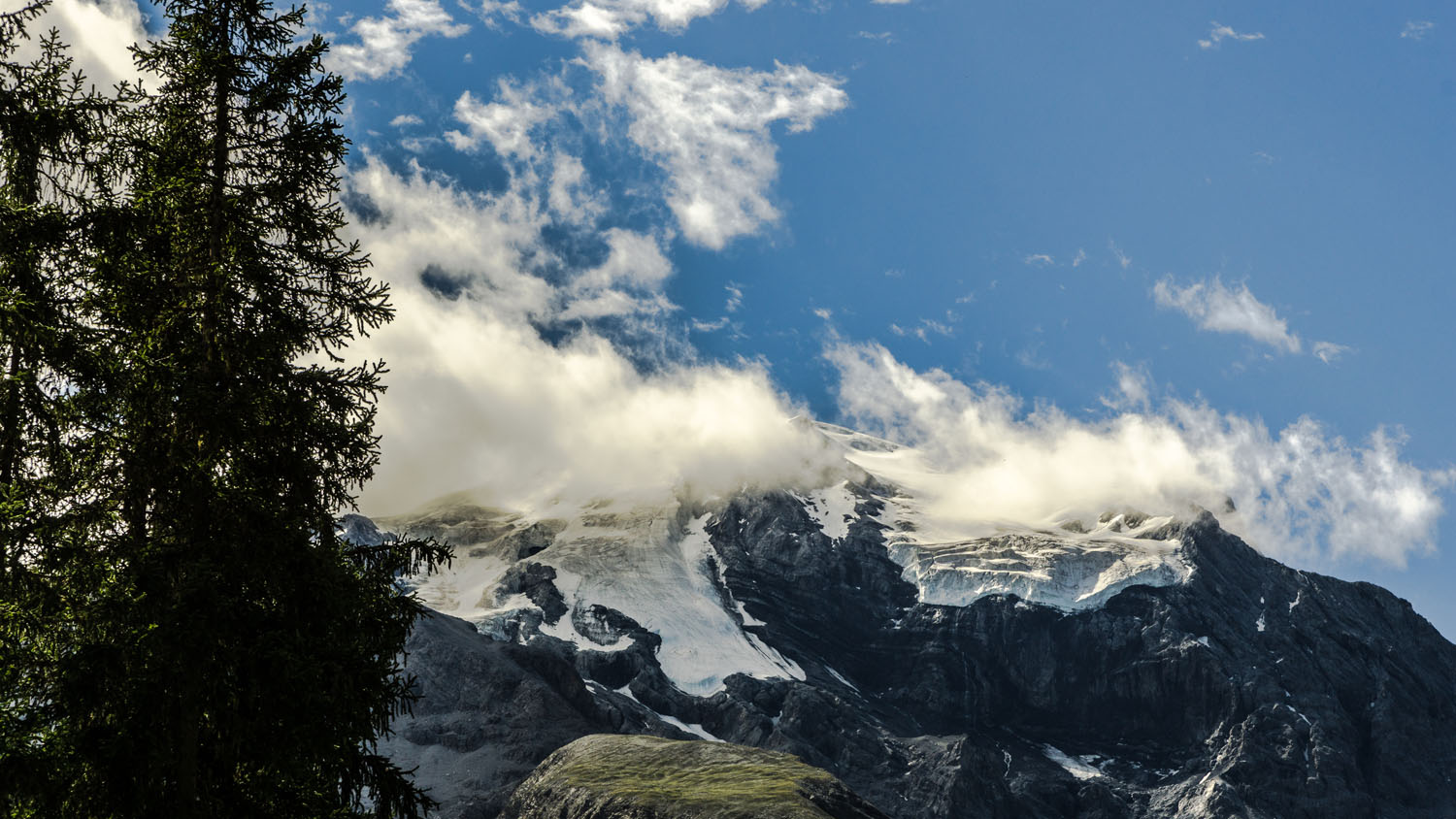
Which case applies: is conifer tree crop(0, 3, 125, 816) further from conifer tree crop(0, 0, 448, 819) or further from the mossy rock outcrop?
the mossy rock outcrop

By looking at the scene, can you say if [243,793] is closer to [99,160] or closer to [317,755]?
[317,755]

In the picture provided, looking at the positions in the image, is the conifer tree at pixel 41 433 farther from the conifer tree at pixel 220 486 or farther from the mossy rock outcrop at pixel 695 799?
the mossy rock outcrop at pixel 695 799

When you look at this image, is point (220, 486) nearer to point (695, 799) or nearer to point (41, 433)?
point (41, 433)

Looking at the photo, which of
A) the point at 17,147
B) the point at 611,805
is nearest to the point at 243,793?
the point at 17,147

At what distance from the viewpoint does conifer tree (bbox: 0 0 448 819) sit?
16.3 metres

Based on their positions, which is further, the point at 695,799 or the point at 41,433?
the point at 695,799

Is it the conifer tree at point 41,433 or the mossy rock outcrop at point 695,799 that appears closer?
the conifer tree at point 41,433

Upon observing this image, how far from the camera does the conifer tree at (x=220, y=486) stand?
53.5 ft

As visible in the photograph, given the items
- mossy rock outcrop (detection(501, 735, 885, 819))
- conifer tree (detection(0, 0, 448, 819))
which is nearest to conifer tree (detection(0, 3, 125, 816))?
conifer tree (detection(0, 0, 448, 819))

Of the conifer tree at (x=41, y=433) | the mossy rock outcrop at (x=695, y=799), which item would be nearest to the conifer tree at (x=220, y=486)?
the conifer tree at (x=41, y=433)

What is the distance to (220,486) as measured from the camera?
17.5 m

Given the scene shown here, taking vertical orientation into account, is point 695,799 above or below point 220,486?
above

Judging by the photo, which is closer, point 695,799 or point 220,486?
point 220,486

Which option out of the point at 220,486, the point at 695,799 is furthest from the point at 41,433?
the point at 695,799
